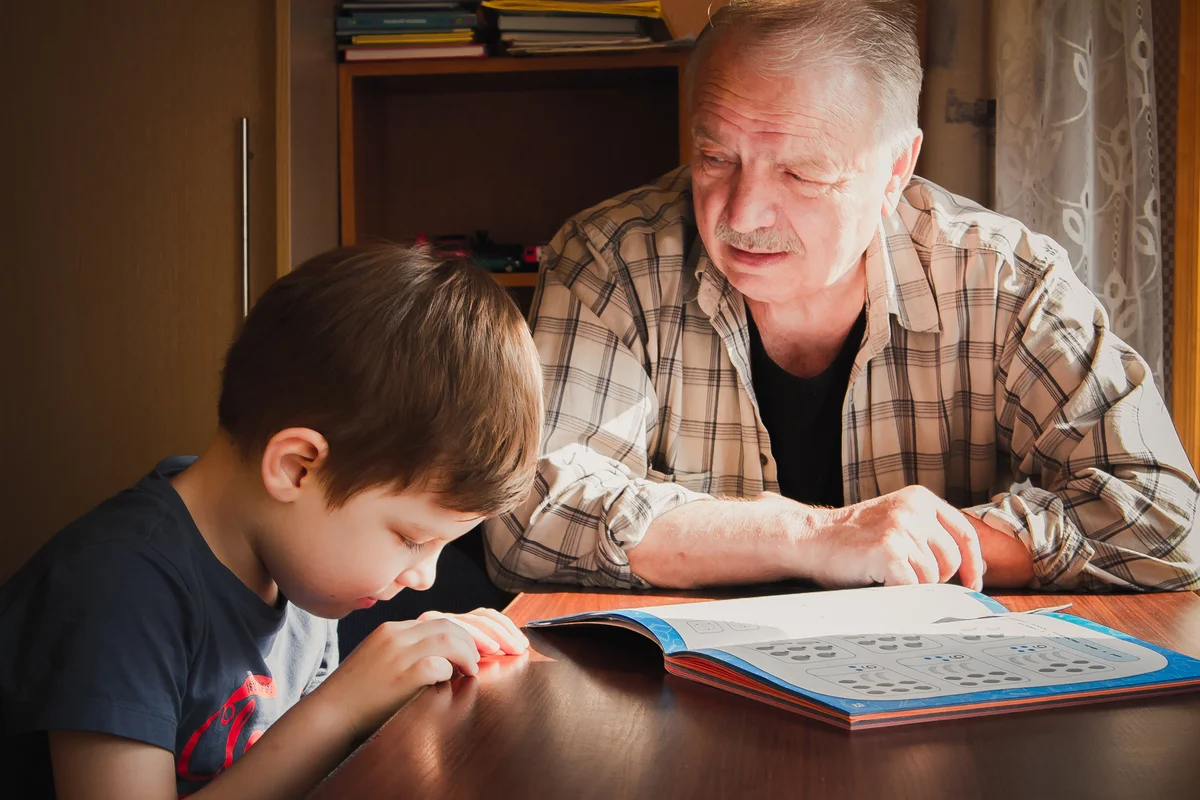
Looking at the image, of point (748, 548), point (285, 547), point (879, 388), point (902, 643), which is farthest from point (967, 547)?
point (285, 547)

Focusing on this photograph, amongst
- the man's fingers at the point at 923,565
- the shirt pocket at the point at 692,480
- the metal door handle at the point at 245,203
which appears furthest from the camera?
the metal door handle at the point at 245,203

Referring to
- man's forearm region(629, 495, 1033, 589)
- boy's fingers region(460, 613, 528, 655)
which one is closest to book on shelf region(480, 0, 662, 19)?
man's forearm region(629, 495, 1033, 589)

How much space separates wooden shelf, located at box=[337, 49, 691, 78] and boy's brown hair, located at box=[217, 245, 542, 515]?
1556 millimetres

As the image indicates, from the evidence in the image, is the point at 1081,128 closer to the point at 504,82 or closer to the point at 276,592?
the point at 504,82

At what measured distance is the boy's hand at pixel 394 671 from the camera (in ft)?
2.56

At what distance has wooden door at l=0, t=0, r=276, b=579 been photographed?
2256 mm

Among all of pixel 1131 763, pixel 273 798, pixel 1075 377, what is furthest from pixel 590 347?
pixel 1131 763

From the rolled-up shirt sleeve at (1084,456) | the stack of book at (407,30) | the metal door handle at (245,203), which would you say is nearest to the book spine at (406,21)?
the stack of book at (407,30)

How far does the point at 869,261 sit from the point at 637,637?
0.82 metres

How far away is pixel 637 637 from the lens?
911 mm

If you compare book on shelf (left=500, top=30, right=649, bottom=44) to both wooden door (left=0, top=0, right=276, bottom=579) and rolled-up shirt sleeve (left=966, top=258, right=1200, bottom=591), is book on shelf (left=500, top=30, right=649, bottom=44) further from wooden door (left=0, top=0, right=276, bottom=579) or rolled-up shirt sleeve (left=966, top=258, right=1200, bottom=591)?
rolled-up shirt sleeve (left=966, top=258, right=1200, bottom=591)

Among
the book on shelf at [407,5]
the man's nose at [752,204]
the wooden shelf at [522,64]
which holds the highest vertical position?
the book on shelf at [407,5]

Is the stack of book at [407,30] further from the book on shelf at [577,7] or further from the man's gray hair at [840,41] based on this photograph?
the man's gray hair at [840,41]

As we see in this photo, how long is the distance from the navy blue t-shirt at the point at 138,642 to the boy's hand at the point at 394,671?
0.11 metres
